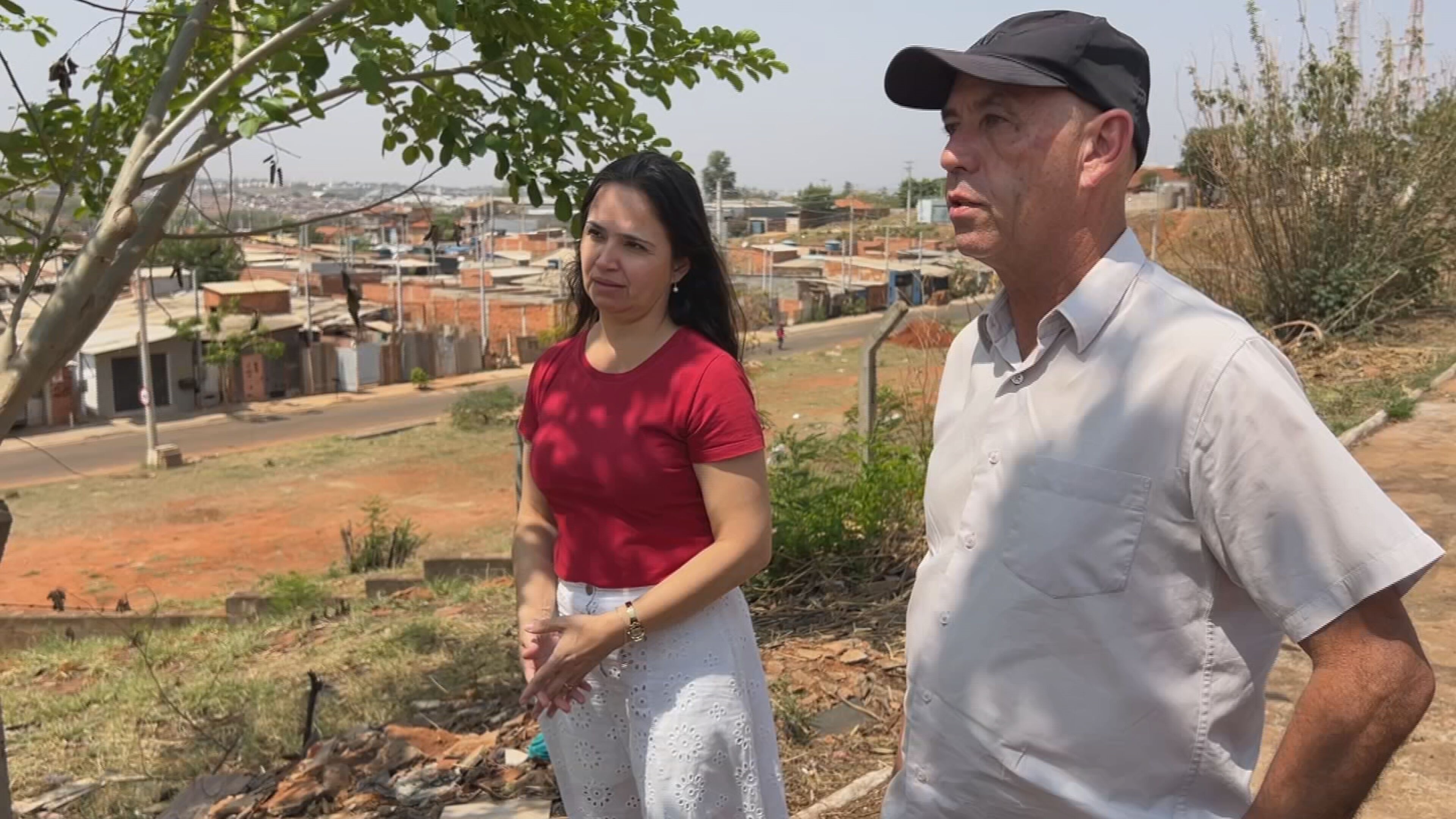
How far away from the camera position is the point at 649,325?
230cm

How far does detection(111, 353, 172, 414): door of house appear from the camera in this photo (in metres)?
33.8

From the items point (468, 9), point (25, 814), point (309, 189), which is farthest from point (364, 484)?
point (468, 9)

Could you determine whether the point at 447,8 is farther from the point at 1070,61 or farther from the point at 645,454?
the point at 1070,61

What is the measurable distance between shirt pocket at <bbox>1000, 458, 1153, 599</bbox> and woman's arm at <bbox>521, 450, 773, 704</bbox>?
2.41ft

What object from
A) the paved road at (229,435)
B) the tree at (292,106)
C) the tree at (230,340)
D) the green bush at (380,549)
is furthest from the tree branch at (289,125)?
the tree at (230,340)

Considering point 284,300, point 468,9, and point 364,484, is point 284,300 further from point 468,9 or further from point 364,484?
point 468,9

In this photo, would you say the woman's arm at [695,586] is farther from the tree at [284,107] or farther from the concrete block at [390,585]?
the concrete block at [390,585]

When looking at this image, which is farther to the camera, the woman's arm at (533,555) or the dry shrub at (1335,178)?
the dry shrub at (1335,178)

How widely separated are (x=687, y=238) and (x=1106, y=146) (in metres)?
1.04

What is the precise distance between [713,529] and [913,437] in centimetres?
478

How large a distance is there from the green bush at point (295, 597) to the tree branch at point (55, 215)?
5.04m

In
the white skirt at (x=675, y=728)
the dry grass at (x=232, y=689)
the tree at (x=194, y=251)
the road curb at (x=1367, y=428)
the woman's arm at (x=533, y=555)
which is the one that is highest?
the tree at (x=194, y=251)

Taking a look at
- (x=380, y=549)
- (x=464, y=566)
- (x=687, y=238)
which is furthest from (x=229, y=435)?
(x=687, y=238)

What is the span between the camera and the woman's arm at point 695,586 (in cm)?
212
